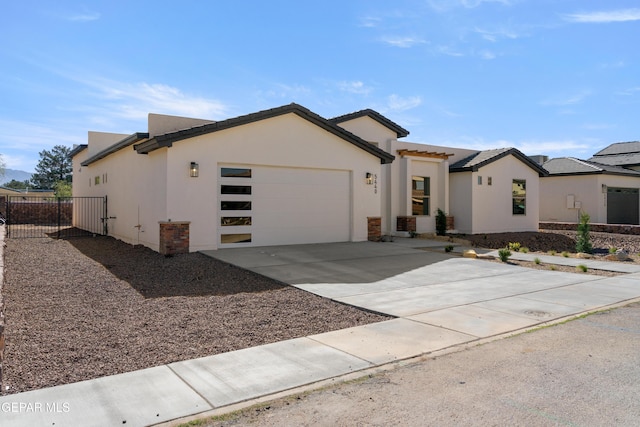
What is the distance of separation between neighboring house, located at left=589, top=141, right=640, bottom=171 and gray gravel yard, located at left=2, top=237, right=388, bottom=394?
29229 millimetres

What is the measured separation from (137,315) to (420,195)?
15395 mm

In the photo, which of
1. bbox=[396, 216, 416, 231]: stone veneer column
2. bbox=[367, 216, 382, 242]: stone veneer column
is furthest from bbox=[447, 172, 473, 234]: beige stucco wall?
bbox=[367, 216, 382, 242]: stone veneer column

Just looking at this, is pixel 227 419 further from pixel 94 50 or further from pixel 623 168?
pixel 623 168

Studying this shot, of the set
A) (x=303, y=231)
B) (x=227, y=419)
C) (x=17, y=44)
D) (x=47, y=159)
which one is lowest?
(x=227, y=419)

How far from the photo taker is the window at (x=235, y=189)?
42.1ft

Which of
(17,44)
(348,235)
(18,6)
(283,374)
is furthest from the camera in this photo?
(348,235)

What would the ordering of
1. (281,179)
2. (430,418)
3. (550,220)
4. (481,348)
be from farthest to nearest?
(550,220) → (281,179) → (481,348) → (430,418)

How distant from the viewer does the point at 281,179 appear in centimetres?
1386

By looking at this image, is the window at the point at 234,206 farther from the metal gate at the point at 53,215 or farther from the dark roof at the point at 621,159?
the dark roof at the point at 621,159

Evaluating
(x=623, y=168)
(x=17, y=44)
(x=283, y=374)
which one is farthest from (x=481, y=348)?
(x=623, y=168)

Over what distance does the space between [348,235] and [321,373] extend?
11.0m

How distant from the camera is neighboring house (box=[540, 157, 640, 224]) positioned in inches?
978

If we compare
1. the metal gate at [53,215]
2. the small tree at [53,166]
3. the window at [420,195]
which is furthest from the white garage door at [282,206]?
the small tree at [53,166]

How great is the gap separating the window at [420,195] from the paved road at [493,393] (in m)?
14.5
